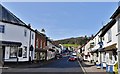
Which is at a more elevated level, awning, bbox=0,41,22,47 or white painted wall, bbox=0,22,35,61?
white painted wall, bbox=0,22,35,61

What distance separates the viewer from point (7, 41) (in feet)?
121

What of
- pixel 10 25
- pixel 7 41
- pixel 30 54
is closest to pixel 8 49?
pixel 7 41

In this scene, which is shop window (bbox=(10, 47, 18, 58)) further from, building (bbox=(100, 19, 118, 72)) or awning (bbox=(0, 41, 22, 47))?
building (bbox=(100, 19, 118, 72))

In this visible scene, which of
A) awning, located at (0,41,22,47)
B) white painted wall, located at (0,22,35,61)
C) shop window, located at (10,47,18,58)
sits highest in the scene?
white painted wall, located at (0,22,35,61)

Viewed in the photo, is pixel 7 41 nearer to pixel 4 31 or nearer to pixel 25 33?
pixel 4 31

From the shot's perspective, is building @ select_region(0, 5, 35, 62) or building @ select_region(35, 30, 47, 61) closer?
building @ select_region(0, 5, 35, 62)

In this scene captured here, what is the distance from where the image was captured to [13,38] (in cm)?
3834

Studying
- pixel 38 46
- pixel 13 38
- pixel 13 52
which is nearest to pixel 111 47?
pixel 13 38

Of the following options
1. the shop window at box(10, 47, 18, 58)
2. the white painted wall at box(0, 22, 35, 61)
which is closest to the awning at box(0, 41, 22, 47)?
the white painted wall at box(0, 22, 35, 61)

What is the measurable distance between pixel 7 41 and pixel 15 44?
1217 millimetres

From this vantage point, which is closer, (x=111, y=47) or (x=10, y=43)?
(x=111, y=47)

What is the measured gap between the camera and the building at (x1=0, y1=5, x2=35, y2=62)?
3641cm

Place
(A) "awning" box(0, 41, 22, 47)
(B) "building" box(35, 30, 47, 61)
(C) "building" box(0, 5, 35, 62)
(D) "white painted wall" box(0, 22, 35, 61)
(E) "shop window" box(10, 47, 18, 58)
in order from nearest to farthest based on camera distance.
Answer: (A) "awning" box(0, 41, 22, 47), (C) "building" box(0, 5, 35, 62), (D) "white painted wall" box(0, 22, 35, 61), (E) "shop window" box(10, 47, 18, 58), (B) "building" box(35, 30, 47, 61)

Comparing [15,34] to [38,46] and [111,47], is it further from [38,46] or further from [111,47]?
[111,47]
